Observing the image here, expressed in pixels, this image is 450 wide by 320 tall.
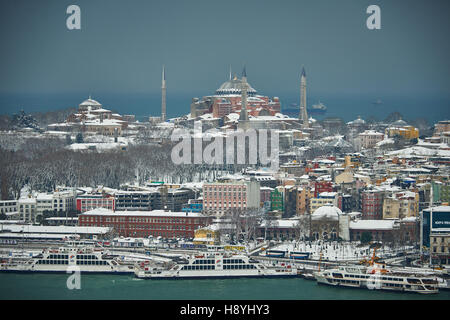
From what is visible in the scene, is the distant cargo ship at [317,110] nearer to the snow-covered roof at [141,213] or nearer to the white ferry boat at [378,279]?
the snow-covered roof at [141,213]

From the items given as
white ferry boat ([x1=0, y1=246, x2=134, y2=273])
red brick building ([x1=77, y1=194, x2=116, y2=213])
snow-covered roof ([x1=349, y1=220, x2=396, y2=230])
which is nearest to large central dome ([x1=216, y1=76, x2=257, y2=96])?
red brick building ([x1=77, y1=194, x2=116, y2=213])

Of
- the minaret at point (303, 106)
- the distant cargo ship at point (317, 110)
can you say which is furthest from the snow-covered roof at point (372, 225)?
the distant cargo ship at point (317, 110)

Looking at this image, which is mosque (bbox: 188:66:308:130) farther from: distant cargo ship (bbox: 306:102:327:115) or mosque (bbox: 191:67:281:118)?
distant cargo ship (bbox: 306:102:327:115)

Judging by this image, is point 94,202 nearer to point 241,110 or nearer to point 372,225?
point 372,225

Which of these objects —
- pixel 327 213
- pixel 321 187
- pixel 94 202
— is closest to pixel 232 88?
pixel 321 187

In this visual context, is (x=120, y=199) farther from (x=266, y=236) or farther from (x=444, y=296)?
(x=444, y=296)

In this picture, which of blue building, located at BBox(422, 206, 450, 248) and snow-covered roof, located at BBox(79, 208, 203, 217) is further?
snow-covered roof, located at BBox(79, 208, 203, 217)
